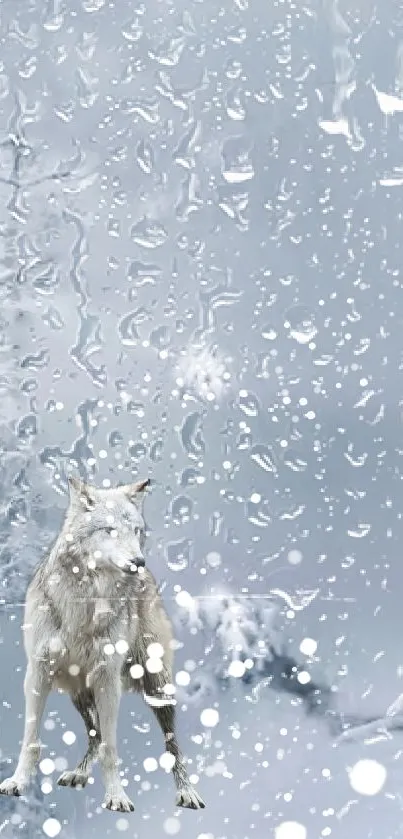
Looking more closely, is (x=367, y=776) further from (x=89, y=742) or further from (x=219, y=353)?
(x=219, y=353)

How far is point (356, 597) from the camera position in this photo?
1.87m

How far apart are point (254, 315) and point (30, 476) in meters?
0.67

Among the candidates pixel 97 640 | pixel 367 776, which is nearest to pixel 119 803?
pixel 97 640

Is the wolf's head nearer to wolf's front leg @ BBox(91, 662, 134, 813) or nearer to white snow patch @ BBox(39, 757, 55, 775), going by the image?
wolf's front leg @ BBox(91, 662, 134, 813)

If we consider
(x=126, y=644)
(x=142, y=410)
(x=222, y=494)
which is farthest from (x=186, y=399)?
(x=126, y=644)

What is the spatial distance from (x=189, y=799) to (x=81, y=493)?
26.6 inches

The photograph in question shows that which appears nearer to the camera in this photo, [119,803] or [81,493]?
[119,803]

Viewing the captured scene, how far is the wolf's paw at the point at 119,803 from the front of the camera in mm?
1697

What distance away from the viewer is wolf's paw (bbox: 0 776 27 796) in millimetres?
1679

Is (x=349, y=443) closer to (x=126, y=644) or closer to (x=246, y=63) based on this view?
(x=126, y=644)

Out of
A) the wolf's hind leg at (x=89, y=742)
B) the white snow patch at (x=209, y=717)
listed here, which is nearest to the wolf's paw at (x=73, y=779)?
the wolf's hind leg at (x=89, y=742)

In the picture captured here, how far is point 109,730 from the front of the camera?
1.72 m

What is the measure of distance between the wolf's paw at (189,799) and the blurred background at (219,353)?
15 millimetres

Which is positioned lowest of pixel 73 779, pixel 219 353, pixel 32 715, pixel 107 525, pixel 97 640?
pixel 73 779
